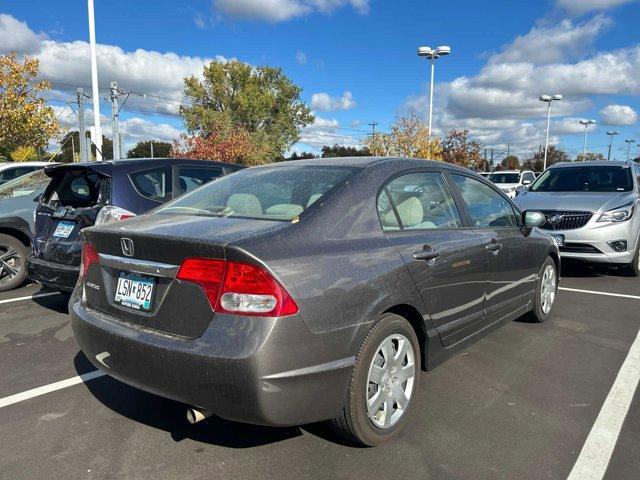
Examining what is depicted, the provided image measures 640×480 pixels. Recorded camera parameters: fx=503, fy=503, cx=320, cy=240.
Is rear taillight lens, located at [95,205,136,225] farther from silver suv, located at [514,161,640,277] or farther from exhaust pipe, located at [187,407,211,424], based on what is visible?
silver suv, located at [514,161,640,277]

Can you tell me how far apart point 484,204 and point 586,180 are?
16.9 ft

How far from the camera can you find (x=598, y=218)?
22.8 ft

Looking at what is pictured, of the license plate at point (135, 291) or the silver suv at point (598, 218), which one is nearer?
the license plate at point (135, 291)

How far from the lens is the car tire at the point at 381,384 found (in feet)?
8.39

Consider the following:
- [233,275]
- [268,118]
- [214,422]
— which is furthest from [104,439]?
[268,118]

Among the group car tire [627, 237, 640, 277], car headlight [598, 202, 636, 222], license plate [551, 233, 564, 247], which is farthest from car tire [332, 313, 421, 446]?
car tire [627, 237, 640, 277]

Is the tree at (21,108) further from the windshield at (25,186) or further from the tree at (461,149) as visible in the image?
the tree at (461,149)

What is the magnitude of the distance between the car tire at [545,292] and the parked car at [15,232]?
6.00 meters

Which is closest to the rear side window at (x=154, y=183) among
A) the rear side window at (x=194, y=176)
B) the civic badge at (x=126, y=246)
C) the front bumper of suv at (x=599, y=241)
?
the rear side window at (x=194, y=176)

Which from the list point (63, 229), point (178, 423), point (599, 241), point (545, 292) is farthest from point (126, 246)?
point (599, 241)

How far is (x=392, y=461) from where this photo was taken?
2.65 meters

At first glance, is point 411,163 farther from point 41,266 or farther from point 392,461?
point 41,266

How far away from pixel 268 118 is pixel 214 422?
54.0 meters

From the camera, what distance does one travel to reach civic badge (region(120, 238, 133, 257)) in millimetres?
2635
